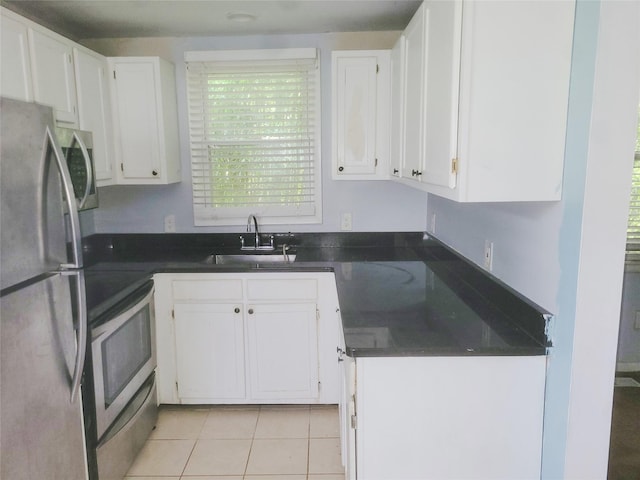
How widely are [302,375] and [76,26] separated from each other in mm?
2379

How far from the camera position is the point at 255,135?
2.96 meters

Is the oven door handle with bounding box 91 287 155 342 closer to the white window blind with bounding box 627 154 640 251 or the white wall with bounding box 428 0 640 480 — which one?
the white wall with bounding box 428 0 640 480

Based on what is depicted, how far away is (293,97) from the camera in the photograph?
2.91 m

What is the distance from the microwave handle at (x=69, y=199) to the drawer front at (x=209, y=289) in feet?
3.58

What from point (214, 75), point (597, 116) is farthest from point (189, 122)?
point (597, 116)

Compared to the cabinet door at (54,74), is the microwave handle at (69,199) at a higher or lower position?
lower

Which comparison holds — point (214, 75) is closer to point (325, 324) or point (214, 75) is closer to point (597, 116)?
point (325, 324)

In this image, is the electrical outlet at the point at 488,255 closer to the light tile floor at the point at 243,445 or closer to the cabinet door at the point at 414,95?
the cabinet door at the point at 414,95

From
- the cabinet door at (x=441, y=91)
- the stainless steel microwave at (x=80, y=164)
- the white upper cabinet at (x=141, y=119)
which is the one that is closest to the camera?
the cabinet door at (x=441, y=91)

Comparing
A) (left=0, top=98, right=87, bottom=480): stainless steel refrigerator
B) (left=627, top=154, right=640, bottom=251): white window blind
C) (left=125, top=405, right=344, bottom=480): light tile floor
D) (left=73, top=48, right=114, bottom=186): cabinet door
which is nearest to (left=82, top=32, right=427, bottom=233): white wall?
(left=73, top=48, right=114, bottom=186): cabinet door

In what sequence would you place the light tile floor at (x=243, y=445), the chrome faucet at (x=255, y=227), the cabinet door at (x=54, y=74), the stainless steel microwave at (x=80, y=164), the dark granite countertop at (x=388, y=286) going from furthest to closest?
the chrome faucet at (x=255, y=227) < the light tile floor at (x=243, y=445) < the cabinet door at (x=54, y=74) < the stainless steel microwave at (x=80, y=164) < the dark granite countertop at (x=388, y=286)

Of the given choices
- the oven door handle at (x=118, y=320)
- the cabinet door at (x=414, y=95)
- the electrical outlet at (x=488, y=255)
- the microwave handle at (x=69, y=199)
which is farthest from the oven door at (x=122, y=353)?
the electrical outlet at (x=488, y=255)

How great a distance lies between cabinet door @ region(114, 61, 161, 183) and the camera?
8.63ft

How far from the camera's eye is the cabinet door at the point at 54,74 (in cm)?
201
